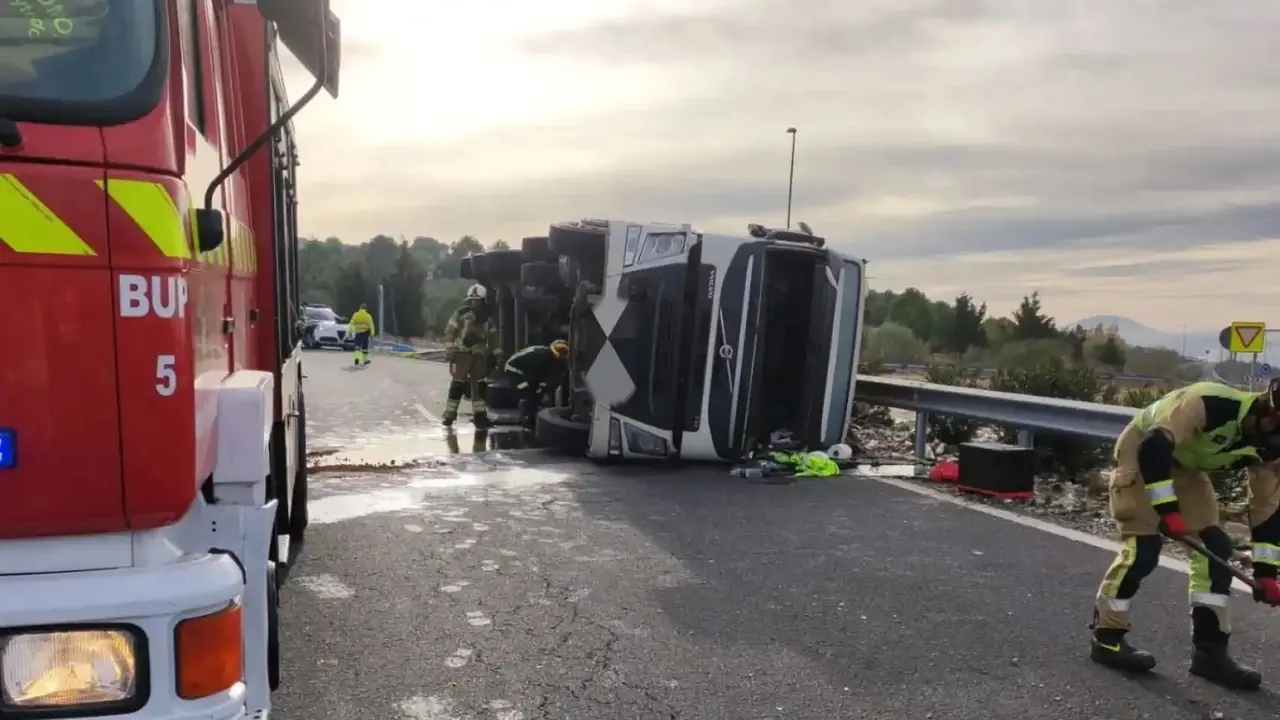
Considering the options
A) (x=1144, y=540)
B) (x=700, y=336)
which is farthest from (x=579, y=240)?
(x=1144, y=540)

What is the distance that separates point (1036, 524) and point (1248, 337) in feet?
16.0

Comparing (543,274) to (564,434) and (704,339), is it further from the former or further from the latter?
(704,339)

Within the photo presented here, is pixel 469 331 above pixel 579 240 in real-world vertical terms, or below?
below

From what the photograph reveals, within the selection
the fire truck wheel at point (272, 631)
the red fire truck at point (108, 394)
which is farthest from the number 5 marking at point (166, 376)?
the fire truck wheel at point (272, 631)

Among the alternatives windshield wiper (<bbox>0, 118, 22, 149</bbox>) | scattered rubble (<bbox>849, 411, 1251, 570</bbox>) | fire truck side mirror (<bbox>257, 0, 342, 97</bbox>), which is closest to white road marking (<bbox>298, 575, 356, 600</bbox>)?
fire truck side mirror (<bbox>257, 0, 342, 97</bbox>)

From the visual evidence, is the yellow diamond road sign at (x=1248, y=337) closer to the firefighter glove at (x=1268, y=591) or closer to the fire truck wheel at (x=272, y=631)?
the firefighter glove at (x=1268, y=591)

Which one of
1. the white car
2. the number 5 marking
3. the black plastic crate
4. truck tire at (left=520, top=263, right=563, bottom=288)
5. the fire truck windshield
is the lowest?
the white car

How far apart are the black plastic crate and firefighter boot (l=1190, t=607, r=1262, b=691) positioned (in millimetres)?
3338

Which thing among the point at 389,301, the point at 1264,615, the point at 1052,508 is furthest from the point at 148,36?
the point at 389,301

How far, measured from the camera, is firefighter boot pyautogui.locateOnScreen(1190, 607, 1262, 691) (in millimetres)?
3857

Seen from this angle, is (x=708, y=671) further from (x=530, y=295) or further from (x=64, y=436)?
(x=530, y=295)

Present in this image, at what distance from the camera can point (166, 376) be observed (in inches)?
76.5

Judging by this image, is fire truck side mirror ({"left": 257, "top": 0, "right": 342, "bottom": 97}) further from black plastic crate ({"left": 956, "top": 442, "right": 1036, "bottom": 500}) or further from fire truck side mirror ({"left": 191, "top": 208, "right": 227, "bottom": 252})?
black plastic crate ({"left": 956, "top": 442, "right": 1036, "bottom": 500})

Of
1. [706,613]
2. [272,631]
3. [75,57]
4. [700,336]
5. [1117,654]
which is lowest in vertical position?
[706,613]
